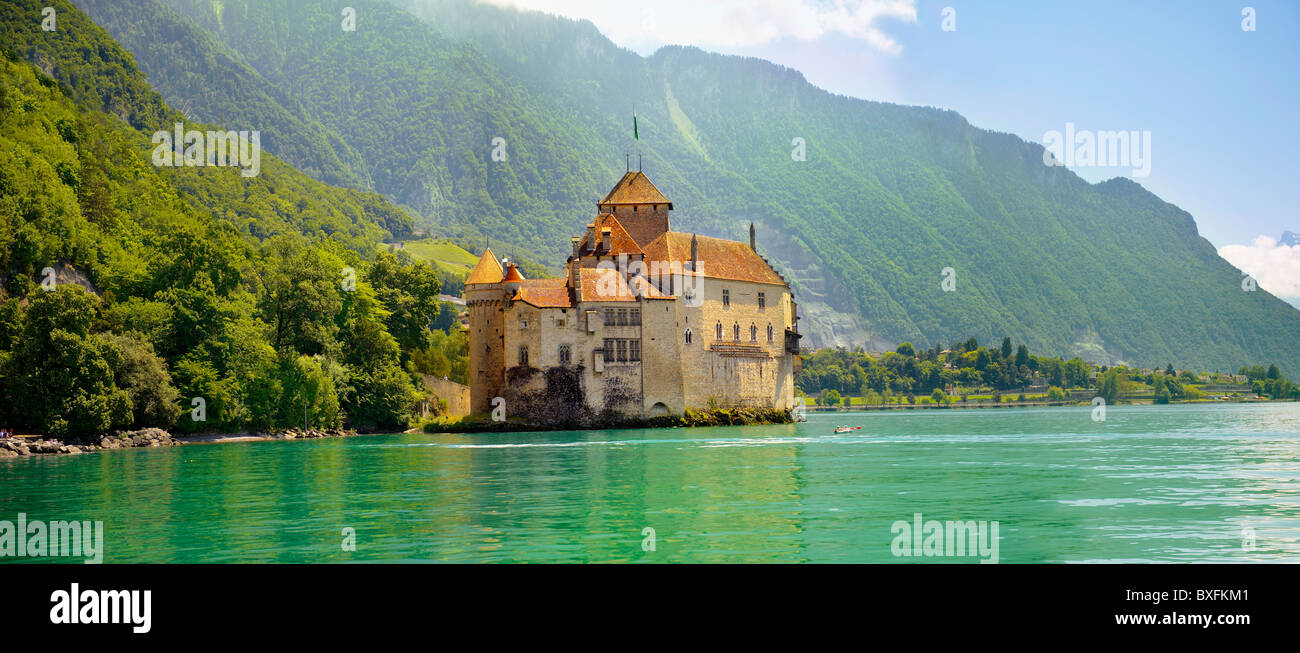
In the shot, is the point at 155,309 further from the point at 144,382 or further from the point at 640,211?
the point at 640,211

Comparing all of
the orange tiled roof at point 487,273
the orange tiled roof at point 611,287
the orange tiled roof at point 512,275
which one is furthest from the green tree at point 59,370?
the orange tiled roof at point 611,287

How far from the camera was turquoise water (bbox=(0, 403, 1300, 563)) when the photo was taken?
68.5 feet

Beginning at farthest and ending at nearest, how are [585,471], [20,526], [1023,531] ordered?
[585,471] < [20,526] < [1023,531]

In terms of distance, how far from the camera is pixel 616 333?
86625 mm

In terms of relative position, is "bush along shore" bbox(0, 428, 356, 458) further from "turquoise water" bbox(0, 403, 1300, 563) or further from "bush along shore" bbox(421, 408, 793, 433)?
"bush along shore" bbox(421, 408, 793, 433)

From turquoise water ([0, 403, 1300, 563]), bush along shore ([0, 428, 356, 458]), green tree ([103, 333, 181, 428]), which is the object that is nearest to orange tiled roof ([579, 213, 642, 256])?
bush along shore ([0, 428, 356, 458])

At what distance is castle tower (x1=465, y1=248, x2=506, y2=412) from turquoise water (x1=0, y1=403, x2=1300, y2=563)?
32.2 metres

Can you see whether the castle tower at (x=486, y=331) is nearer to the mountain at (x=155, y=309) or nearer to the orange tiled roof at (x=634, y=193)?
the mountain at (x=155, y=309)

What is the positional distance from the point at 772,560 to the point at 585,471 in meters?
23.0

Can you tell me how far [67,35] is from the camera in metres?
142

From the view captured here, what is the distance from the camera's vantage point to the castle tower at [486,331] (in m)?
87.4
